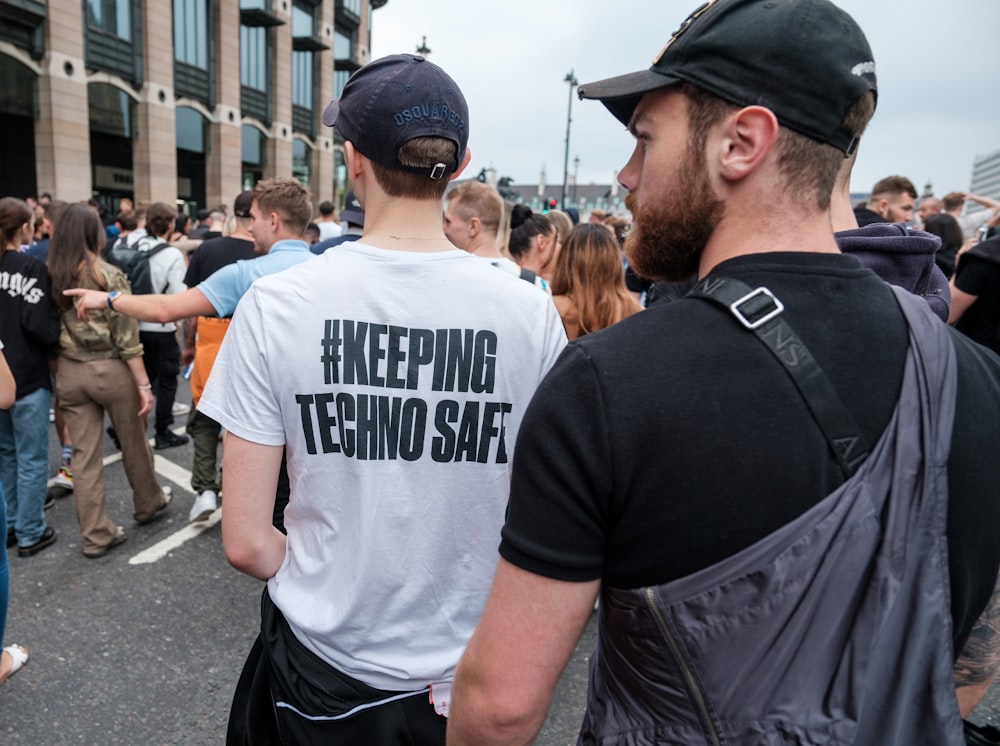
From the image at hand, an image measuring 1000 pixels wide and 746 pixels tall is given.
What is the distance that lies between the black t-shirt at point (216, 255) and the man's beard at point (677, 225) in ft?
14.7

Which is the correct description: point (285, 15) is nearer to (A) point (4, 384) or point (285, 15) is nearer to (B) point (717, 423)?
(A) point (4, 384)

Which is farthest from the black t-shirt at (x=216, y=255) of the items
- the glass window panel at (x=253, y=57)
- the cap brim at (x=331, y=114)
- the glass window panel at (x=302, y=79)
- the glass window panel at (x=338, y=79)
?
the glass window panel at (x=338, y=79)

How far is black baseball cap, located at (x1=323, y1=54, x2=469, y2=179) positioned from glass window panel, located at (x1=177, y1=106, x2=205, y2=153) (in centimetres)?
2968

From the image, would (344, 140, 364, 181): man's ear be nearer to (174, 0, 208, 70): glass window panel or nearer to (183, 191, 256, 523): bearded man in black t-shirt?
(183, 191, 256, 523): bearded man in black t-shirt

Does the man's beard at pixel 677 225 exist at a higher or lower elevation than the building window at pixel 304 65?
lower

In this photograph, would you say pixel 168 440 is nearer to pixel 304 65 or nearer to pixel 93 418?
pixel 93 418

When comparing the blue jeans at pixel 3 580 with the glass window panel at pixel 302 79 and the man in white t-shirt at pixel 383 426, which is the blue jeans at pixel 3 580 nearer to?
the man in white t-shirt at pixel 383 426

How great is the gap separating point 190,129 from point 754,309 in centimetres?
3134

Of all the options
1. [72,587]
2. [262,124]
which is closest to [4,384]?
[72,587]

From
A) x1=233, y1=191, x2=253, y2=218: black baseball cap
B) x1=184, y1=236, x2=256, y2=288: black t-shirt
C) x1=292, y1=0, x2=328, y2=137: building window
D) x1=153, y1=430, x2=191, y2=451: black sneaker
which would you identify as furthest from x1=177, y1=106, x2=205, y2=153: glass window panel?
x1=184, y1=236, x2=256, y2=288: black t-shirt

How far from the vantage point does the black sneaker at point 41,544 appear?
4.13 metres

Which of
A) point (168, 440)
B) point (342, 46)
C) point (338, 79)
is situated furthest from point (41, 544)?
point (342, 46)

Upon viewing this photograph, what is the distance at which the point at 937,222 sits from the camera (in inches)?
248

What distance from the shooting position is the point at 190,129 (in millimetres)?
27594
